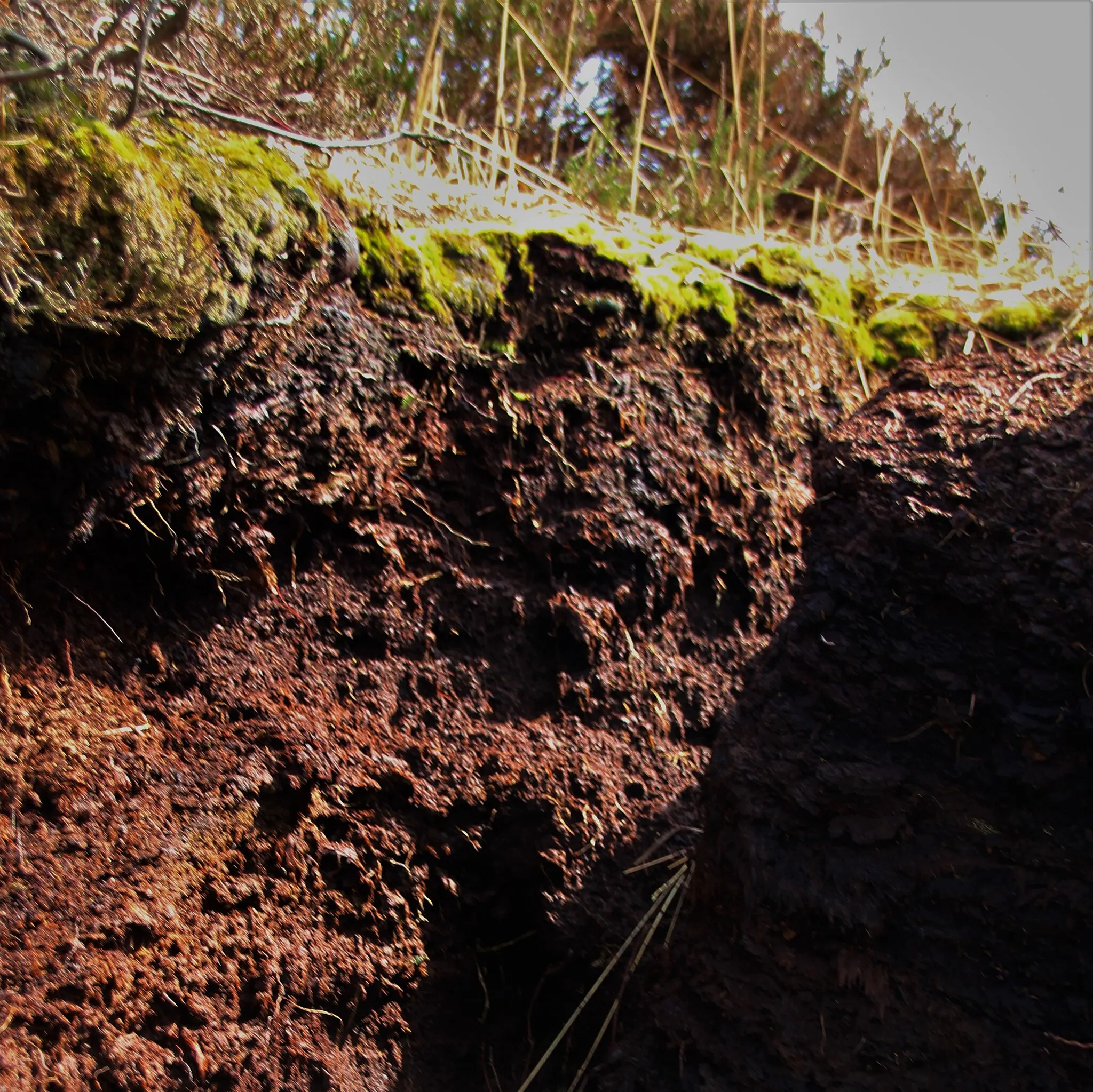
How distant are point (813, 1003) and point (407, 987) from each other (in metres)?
0.87

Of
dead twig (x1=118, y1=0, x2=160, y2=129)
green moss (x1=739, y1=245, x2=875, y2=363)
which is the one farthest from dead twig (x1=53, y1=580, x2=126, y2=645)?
green moss (x1=739, y1=245, x2=875, y2=363)

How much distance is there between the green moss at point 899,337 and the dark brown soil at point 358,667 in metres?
0.67

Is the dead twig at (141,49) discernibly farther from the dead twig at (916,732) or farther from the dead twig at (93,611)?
the dead twig at (916,732)

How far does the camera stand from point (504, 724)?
212cm

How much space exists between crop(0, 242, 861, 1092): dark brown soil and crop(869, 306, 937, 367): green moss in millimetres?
665

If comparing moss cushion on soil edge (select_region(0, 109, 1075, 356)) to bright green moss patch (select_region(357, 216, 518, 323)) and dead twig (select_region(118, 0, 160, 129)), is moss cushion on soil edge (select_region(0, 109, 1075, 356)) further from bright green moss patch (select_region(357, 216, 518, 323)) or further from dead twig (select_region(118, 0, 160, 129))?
dead twig (select_region(118, 0, 160, 129))

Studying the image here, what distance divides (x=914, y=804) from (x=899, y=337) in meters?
1.85

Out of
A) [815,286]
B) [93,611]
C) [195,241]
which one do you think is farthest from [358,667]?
[815,286]

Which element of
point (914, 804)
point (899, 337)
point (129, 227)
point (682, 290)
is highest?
point (899, 337)

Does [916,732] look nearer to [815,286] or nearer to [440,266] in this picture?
[440,266]

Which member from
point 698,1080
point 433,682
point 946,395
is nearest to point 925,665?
point 946,395

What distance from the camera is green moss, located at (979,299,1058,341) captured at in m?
2.92

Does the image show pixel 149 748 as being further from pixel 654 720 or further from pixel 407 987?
pixel 654 720

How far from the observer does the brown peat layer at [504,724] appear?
62.5 inches
